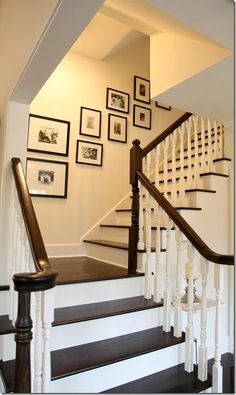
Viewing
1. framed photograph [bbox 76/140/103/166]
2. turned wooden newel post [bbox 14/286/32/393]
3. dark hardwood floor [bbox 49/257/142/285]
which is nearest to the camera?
turned wooden newel post [bbox 14/286/32/393]

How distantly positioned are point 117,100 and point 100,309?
9.92ft

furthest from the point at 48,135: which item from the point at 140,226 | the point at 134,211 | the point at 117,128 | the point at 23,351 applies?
the point at 23,351

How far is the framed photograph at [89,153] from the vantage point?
3.60m

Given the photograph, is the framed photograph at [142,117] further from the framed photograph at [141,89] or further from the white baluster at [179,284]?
the white baluster at [179,284]

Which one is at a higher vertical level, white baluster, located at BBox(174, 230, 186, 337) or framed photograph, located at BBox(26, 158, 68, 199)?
framed photograph, located at BBox(26, 158, 68, 199)

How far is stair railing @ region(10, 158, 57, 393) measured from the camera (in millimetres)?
990

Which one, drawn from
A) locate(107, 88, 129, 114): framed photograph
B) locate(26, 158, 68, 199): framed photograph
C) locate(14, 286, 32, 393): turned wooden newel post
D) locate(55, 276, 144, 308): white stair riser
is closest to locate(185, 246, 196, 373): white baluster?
locate(55, 276, 144, 308): white stair riser

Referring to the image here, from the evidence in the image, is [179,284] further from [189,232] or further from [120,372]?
[120,372]

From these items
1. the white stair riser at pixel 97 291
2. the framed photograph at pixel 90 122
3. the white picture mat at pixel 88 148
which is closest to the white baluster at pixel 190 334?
the white stair riser at pixel 97 291

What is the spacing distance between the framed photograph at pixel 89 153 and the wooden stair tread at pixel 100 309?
6.53 feet

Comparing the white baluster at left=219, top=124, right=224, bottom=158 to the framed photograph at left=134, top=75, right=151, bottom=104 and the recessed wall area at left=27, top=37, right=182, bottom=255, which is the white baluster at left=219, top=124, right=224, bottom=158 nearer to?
the recessed wall area at left=27, top=37, right=182, bottom=255

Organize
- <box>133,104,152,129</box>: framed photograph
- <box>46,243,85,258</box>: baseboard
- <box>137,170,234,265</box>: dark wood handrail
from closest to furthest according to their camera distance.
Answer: <box>137,170,234,265</box>: dark wood handrail → <box>46,243,85,258</box>: baseboard → <box>133,104,152,129</box>: framed photograph

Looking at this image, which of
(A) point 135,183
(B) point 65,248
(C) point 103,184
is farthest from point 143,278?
(C) point 103,184

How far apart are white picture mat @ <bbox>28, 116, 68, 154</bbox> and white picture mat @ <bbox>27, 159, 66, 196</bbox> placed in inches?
7.5
